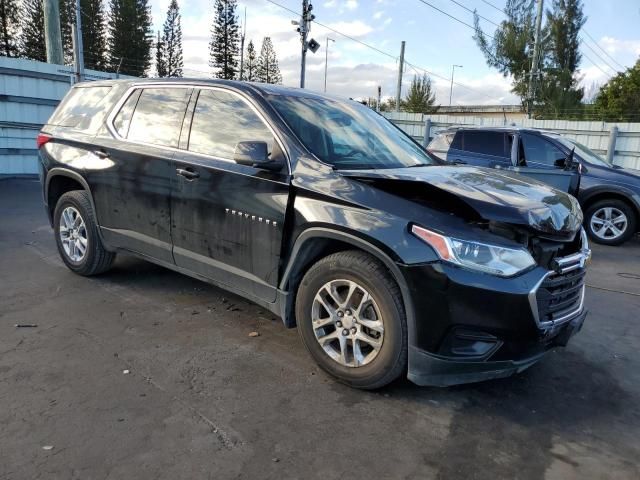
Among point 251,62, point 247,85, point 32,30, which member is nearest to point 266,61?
point 251,62

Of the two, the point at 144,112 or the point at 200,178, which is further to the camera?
the point at 144,112

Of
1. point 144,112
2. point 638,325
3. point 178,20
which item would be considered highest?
point 178,20

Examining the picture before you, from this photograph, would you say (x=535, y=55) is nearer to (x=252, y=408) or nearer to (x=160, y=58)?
(x=252, y=408)

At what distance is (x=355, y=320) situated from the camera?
3.01m

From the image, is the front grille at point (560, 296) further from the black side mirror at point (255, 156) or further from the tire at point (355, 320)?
the black side mirror at point (255, 156)

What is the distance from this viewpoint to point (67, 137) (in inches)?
191

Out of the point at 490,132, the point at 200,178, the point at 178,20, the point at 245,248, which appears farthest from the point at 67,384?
the point at 178,20

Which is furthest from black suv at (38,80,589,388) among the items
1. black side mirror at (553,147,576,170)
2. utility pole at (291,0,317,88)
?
utility pole at (291,0,317,88)

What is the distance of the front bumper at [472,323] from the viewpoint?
8.66 feet

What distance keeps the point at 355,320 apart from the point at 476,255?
2.65 ft

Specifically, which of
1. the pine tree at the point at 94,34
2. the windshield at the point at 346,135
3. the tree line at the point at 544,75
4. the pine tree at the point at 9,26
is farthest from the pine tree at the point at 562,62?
the pine tree at the point at 9,26

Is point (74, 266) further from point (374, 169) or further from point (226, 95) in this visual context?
point (374, 169)

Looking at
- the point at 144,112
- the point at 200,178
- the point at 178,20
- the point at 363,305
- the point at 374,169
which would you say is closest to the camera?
the point at 363,305

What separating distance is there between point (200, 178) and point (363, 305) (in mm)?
1604
